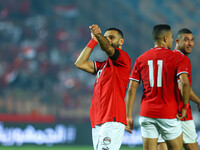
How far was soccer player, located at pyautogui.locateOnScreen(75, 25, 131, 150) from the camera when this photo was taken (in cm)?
398

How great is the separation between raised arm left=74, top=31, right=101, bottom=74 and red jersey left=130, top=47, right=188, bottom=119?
68 cm

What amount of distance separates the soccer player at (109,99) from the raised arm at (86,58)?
0.70 ft

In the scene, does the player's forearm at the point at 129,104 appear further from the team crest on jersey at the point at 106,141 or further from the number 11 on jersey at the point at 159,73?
the team crest on jersey at the point at 106,141

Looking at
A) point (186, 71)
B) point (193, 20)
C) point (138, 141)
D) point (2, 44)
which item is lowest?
point (138, 141)

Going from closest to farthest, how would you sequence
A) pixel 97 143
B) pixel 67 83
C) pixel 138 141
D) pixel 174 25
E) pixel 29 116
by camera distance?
pixel 97 143 < pixel 138 141 < pixel 29 116 < pixel 67 83 < pixel 174 25

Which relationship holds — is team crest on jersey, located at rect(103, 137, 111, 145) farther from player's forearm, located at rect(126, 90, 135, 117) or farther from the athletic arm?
the athletic arm

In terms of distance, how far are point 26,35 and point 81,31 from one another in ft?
8.56

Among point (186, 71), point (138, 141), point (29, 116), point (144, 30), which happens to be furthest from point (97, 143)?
point (144, 30)

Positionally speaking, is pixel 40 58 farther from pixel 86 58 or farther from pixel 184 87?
pixel 184 87

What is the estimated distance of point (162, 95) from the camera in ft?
14.3

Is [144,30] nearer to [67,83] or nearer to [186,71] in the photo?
[67,83]

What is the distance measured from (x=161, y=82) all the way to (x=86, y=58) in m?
0.95

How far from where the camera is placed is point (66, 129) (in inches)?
469

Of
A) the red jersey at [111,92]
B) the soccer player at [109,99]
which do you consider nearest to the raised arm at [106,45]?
the soccer player at [109,99]
